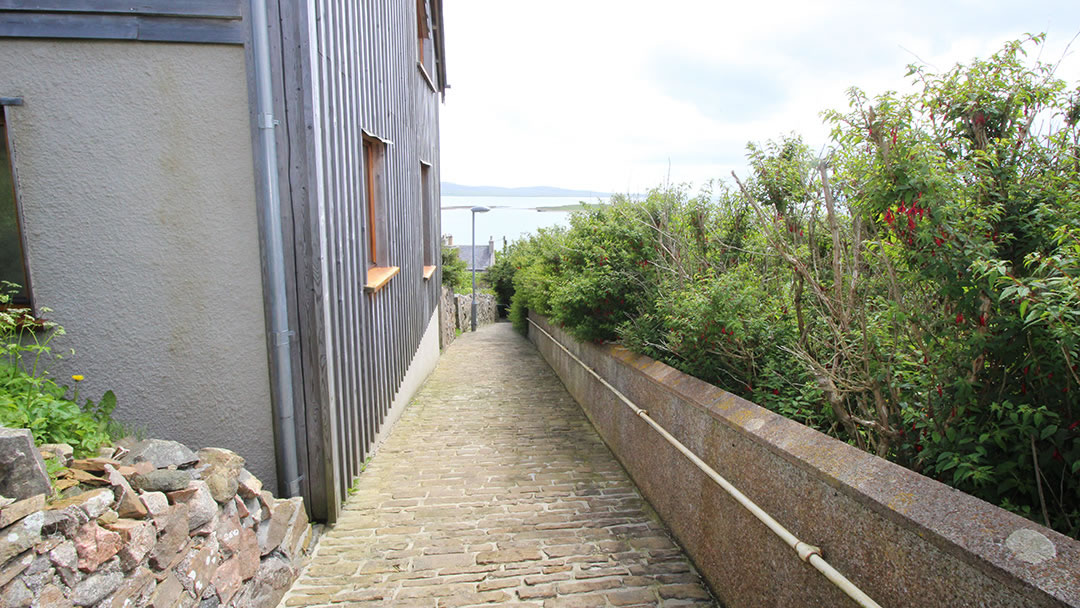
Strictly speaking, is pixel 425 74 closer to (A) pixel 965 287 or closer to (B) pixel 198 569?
(B) pixel 198 569

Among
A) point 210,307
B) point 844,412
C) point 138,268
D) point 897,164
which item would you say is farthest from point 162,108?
point 844,412

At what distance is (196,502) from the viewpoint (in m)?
2.74

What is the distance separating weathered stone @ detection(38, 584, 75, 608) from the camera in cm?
190

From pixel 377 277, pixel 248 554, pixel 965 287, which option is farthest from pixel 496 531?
pixel 965 287

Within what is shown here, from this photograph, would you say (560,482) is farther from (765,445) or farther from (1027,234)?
(1027,234)

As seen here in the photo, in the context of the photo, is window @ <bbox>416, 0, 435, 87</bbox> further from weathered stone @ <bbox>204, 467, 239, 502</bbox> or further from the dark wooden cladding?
weathered stone @ <bbox>204, 467, 239, 502</bbox>

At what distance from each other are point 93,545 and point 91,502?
162 mm

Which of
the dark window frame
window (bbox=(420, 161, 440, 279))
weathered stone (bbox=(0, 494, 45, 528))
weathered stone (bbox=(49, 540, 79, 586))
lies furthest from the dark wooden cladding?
window (bbox=(420, 161, 440, 279))

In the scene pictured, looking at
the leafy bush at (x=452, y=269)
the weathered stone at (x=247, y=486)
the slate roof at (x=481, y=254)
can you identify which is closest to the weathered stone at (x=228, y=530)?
the weathered stone at (x=247, y=486)

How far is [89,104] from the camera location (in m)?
3.50

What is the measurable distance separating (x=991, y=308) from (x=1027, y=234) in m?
0.34

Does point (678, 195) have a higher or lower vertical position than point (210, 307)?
higher

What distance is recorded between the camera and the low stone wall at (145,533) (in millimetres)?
1924

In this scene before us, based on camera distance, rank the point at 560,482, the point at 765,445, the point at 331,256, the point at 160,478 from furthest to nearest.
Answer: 1. the point at 560,482
2. the point at 331,256
3. the point at 765,445
4. the point at 160,478
